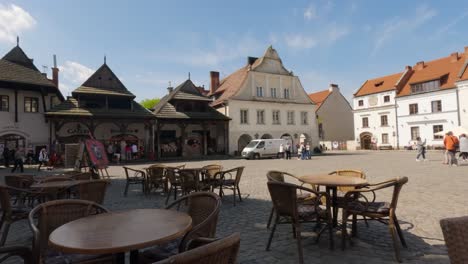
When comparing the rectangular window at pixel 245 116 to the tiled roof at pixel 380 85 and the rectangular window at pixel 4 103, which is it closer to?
the tiled roof at pixel 380 85

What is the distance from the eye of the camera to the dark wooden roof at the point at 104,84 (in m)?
24.9

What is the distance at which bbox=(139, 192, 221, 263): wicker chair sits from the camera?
259 cm

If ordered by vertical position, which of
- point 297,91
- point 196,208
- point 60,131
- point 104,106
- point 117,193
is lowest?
point 117,193

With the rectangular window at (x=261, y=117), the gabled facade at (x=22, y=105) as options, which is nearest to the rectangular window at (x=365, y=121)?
the rectangular window at (x=261, y=117)

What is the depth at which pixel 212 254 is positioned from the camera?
59.4 inches

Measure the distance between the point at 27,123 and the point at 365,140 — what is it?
39.9 meters

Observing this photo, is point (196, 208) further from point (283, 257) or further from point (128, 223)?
point (283, 257)

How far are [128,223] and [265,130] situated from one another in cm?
3107

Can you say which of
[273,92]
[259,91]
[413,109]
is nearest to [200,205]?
[259,91]

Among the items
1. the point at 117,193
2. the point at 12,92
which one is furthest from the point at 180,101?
the point at 117,193

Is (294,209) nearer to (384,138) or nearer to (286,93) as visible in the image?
(286,93)

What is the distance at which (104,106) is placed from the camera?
25.3m

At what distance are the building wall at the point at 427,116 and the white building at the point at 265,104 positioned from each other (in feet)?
37.7

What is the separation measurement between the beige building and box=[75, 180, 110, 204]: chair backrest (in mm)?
40764
